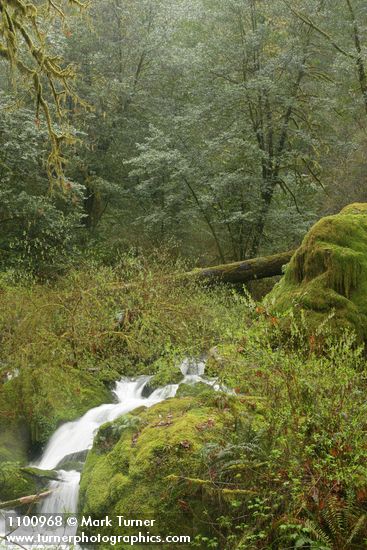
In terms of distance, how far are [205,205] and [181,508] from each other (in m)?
12.7

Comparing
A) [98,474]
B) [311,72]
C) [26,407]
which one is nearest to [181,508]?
[98,474]

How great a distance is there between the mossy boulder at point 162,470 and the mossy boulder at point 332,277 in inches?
101

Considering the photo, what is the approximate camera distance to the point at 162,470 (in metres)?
5.16

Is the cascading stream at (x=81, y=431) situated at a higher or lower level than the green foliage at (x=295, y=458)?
lower

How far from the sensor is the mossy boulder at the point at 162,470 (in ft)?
15.7

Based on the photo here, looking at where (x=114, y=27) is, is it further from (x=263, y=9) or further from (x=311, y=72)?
(x=311, y=72)

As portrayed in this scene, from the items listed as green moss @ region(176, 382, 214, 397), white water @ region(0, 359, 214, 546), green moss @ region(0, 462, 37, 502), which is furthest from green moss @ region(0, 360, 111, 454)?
green moss @ region(176, 382, 214, 397)

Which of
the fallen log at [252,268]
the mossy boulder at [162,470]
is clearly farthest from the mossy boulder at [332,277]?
the fallen log at [252,268]

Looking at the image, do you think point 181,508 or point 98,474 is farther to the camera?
point 98,474

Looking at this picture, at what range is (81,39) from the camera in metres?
18.3

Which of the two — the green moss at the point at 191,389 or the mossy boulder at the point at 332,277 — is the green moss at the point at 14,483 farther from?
the mossy boulder at the point at 332,277

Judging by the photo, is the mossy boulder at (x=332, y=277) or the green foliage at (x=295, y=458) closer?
the green foliage at (x=295, y=458)

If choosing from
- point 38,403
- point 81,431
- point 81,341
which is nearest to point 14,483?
point 81,431

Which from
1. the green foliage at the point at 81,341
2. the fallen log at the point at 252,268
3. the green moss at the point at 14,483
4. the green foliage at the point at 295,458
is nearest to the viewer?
the green foliage at the point at 295,458
